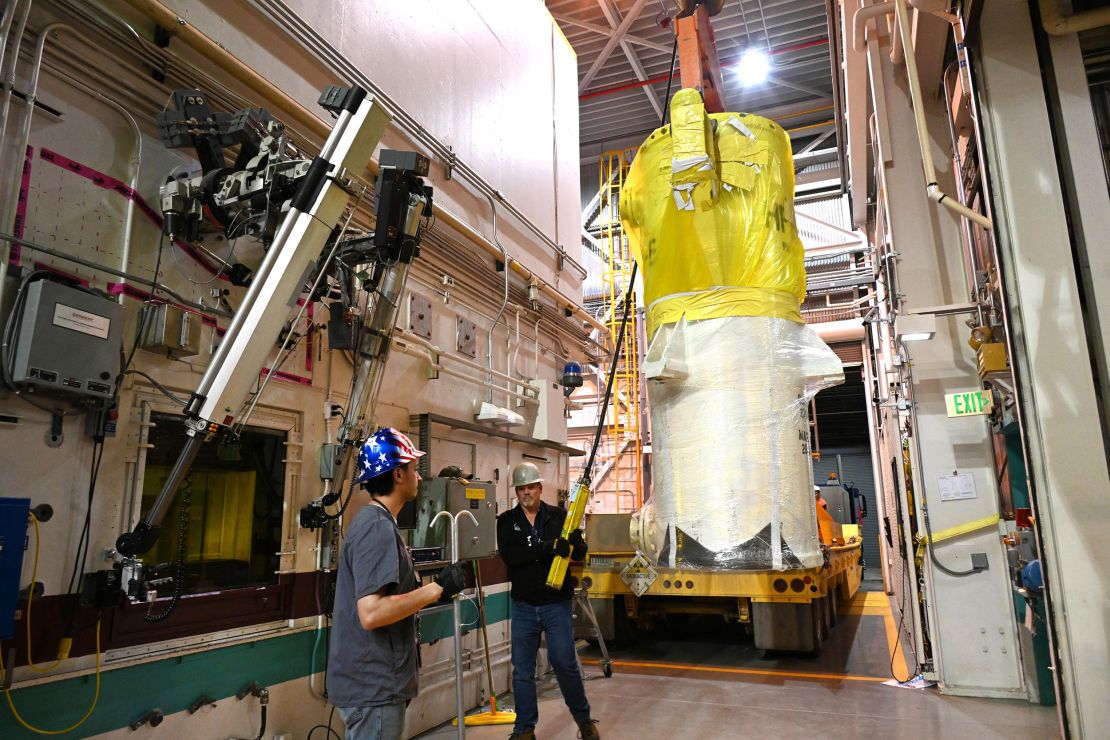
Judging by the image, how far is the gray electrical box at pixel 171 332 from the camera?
314cm

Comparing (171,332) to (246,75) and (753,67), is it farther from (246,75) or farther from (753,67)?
(753,67)

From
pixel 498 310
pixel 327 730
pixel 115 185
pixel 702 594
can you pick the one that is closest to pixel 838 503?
pixel 702 594

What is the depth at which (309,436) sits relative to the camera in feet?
13.5

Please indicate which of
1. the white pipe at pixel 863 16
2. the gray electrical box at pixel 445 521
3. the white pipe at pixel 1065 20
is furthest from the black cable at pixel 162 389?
the white pipe at pixel 863 16

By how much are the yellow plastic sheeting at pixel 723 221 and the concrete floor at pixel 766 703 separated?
3.03 meters

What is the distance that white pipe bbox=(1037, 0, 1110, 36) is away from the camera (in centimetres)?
282

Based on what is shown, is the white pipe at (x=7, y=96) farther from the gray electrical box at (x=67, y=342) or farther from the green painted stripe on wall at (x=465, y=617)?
the green painted stripe on wall at (x=465, y=617)

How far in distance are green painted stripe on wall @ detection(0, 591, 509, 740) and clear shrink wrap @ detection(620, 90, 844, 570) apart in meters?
2.09

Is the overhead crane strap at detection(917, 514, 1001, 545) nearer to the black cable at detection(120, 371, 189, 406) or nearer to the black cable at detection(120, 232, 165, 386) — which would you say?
the black cable at detection(120, 371, 189, 406)

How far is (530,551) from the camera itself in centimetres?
439

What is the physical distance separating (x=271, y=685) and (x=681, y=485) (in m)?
2.46

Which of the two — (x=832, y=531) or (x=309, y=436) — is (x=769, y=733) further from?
(x=832, y=531)

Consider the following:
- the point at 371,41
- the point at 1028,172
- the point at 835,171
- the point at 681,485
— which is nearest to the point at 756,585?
the point at 681,485

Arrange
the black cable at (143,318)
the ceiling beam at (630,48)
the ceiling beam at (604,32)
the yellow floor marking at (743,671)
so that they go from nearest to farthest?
the black cable at (143,318) → the yellow floor marking at (743,671) → the ceiling beam at (630,48) → the ceiling beam at (604,32)
